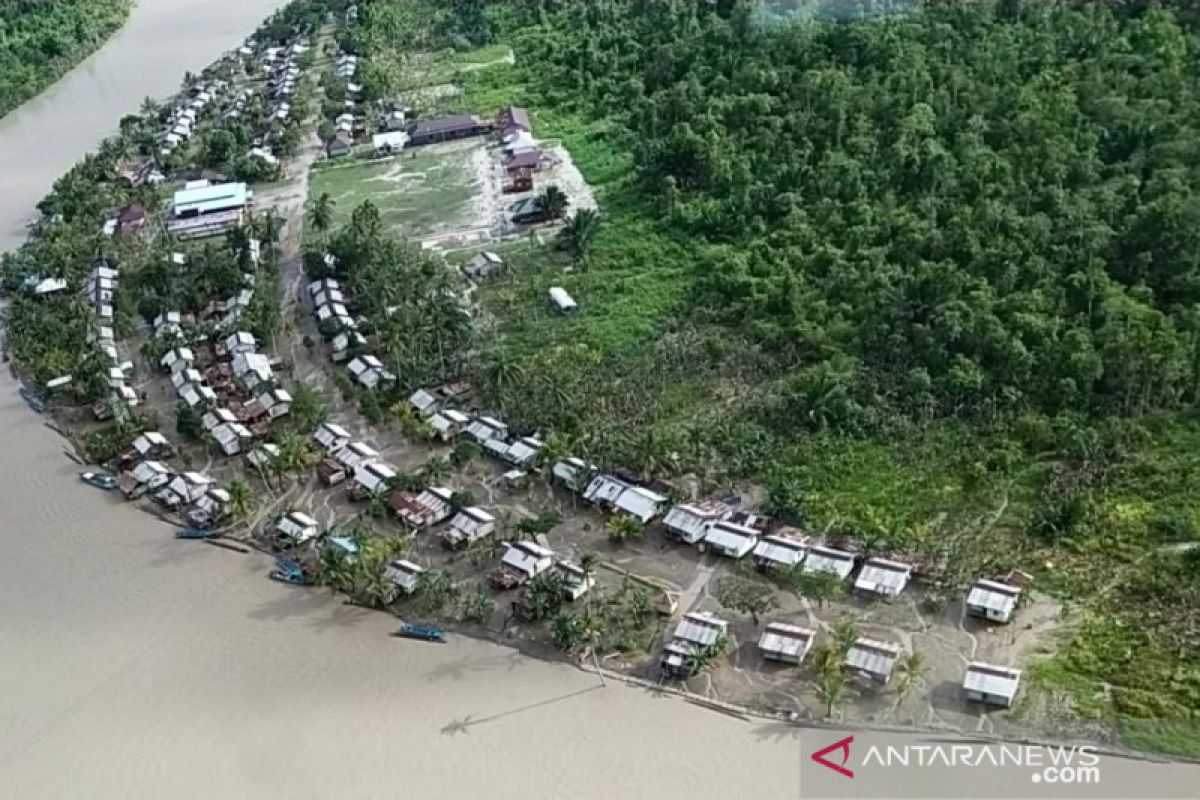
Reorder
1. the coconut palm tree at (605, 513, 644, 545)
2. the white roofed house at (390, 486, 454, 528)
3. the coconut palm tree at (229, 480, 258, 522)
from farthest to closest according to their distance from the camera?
the coconut palm tree at (229, 480, 258, 522) → the white roofed house at (390, 486, 454, 528) → the coconut palm tree at (605, 513, 644, 545)

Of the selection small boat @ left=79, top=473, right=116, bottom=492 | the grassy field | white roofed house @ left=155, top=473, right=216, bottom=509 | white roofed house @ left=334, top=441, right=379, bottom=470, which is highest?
the grassy field

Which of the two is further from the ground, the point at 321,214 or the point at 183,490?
the point at 321,214

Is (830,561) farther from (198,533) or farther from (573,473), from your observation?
(198,533)

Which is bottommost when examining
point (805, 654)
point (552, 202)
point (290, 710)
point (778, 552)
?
point (290, 710)

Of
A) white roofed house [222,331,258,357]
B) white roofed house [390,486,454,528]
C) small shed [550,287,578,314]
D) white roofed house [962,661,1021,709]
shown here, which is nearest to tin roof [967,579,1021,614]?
white roofed house [962,661,1021,709]

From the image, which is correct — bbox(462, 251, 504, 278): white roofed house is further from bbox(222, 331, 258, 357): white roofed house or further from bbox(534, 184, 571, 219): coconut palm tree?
bbox(222, 331, 258, 357): white roofed house

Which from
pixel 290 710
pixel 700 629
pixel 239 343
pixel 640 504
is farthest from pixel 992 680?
pixel 239 343
